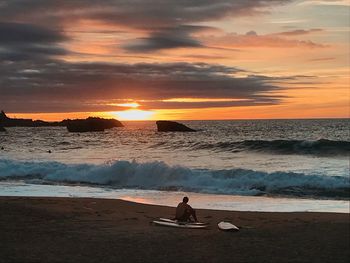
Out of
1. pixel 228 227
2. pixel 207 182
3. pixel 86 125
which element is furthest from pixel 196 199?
pixel 86 125

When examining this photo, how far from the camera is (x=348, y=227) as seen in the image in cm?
1116

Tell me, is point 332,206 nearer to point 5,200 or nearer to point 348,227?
point 348,227

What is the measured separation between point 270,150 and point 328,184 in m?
20.5

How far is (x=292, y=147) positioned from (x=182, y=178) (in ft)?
61.7

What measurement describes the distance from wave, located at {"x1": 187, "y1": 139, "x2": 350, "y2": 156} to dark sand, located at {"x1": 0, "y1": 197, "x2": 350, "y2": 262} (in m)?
24.9

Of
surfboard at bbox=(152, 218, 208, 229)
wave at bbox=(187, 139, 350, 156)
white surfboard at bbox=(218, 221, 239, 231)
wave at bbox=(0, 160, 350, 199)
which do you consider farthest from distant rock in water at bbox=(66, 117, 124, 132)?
white surfboard at bbox=(218, 221, 239, 231)

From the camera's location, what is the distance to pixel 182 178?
78.7ft

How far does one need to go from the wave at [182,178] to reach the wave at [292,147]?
14.7 metres

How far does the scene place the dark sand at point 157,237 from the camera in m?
8.37

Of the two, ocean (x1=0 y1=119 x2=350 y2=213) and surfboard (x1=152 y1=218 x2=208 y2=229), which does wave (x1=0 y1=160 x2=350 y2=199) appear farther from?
surfboard (x1=152 y1=218 x2=208 y2=229)

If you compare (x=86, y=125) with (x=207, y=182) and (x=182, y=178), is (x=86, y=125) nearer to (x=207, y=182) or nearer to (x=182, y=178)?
(x=182, y=178)

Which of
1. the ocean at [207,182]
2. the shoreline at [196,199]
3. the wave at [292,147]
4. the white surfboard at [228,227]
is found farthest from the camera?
the wave at [292,147]

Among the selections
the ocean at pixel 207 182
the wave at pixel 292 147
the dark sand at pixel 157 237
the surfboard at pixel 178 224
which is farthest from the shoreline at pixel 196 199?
the wave at pixel 292 147

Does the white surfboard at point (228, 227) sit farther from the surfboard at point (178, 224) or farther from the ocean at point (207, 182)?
the ocean at point (207, 182)
